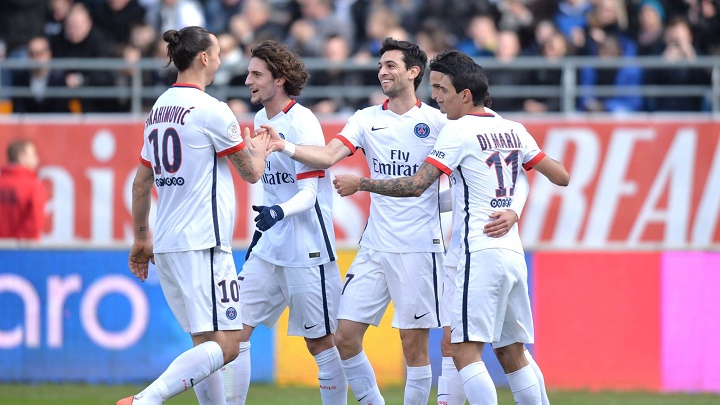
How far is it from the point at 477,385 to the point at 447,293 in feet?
2.80

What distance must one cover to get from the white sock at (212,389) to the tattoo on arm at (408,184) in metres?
1.55

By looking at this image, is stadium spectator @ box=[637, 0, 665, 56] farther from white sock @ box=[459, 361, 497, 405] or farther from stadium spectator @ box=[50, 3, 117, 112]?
white sock @ box=[459, 361, 497, 405]

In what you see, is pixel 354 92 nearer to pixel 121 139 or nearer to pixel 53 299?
pixel 121 139

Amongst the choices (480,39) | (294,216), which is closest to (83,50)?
(480,39)

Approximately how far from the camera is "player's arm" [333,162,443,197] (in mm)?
7410

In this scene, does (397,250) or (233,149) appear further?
(397,250)

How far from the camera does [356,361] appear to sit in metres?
8.10

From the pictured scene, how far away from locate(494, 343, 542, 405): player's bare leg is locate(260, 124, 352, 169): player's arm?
1716 mm

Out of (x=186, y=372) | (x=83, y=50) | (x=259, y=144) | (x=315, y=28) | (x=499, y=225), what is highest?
(x=315, y=28)

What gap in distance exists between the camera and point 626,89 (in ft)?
47.7

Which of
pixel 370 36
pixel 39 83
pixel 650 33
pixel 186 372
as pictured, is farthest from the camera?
pixel 370 36

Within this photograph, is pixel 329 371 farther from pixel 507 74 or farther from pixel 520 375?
pixel 507 74

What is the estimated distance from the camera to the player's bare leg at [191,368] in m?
6.95

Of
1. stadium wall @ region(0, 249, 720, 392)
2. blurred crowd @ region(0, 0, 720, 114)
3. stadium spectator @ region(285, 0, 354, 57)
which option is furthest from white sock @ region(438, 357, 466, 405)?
stadium spectator @ region(285, 0, 354, 57)
